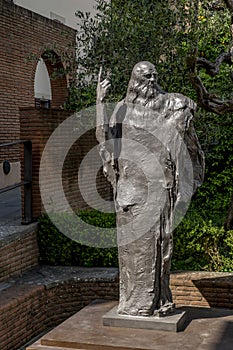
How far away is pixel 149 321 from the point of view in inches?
186

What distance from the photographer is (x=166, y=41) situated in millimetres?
9125

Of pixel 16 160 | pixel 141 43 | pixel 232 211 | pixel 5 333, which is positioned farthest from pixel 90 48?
pixel 5 333

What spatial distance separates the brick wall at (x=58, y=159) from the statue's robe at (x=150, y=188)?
3704 millimetres

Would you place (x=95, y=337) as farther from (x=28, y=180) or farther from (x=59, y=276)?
(x=28, y=180)

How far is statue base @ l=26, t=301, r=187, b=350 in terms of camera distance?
14.6 feet

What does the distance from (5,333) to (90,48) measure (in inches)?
209

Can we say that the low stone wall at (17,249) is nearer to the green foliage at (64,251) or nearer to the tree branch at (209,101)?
the green foliage at (64,251)

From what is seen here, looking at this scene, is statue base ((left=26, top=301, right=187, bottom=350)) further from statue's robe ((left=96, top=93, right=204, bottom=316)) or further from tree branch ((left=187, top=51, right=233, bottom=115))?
tree branch ((left=187, top=51, right=233, bottom=115))

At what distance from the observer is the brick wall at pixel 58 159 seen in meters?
8.46

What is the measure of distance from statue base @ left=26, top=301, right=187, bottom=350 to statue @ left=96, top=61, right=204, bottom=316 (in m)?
0.20

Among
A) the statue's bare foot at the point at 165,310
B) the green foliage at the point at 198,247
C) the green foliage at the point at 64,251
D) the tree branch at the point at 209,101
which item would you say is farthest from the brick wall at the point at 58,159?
the statue's bare foot at the point at 165,310

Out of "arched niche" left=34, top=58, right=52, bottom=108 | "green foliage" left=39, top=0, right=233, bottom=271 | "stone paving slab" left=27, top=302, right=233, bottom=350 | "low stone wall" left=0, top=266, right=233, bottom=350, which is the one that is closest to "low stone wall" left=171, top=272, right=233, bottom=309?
"low stone wall" left=0, top=266, right=233, bottom=350

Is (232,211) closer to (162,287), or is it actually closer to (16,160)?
(162,287)

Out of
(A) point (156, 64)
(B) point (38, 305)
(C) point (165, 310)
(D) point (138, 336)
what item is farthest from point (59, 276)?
(A) point (156, 64)
